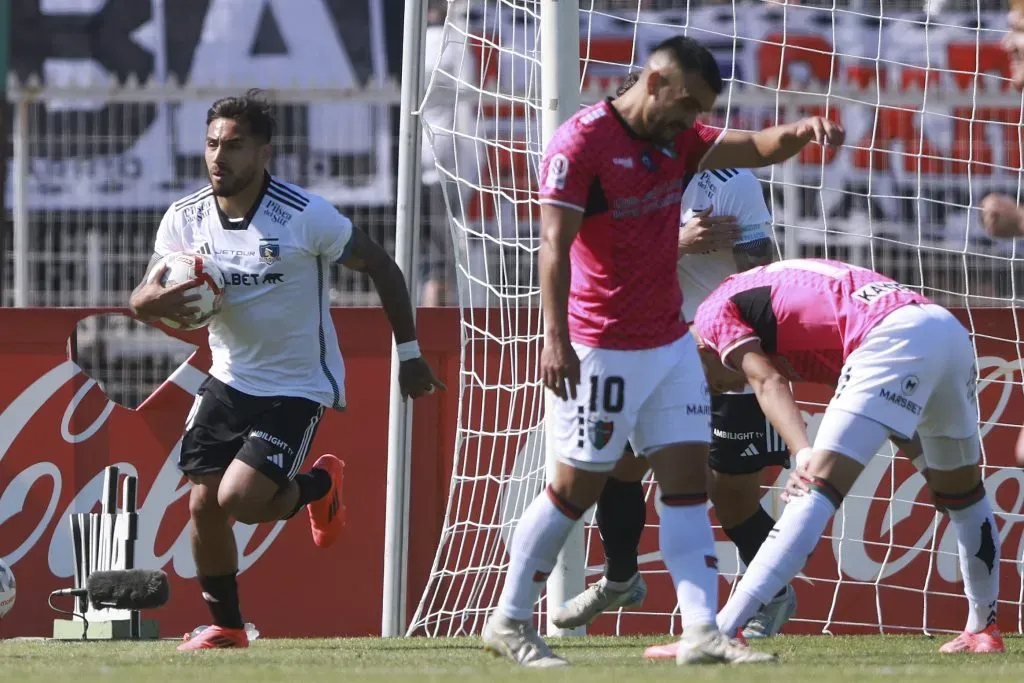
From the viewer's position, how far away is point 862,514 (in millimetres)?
8219

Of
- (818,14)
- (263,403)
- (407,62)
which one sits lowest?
(263,403)

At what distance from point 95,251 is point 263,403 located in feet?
19.6

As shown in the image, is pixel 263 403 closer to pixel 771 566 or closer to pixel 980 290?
pixel 771 566

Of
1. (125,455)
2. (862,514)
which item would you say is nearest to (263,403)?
(125,455)

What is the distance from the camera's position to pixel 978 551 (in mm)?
5777

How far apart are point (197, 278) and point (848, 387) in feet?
8.05

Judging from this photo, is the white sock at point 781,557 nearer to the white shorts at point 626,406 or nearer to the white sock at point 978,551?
the white shorts at point 626,406

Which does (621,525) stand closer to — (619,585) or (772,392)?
(619,585)

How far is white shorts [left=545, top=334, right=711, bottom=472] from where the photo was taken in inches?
Result: 203

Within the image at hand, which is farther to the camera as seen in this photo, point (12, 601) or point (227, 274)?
point (12, 601)

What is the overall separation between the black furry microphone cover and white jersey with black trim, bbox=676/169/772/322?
242 cm

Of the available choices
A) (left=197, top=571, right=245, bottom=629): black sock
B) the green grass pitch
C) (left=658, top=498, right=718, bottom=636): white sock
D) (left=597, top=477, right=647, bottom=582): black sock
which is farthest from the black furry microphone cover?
(left=658, top=498, right=718, bottom=636): white sock

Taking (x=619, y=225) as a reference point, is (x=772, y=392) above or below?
below

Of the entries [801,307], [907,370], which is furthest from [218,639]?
[907,370]
